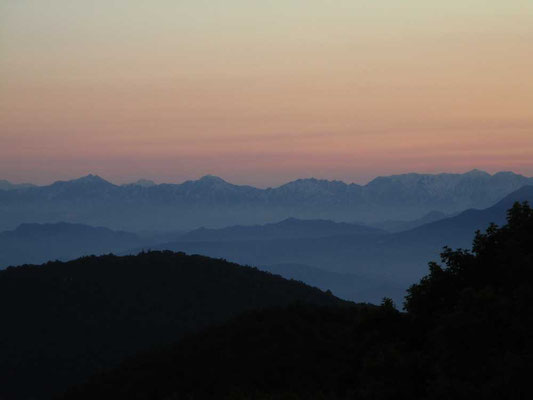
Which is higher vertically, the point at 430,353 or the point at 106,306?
the point at 430,353

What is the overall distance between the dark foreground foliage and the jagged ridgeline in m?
49.5

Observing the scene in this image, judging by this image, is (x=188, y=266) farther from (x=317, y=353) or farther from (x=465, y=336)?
(x=465, y=336)

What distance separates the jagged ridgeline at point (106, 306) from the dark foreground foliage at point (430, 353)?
49514 millimetres

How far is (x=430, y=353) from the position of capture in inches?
1385

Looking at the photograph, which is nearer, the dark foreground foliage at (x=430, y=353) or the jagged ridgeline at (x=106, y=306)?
the dark foreground foliage at (x=430, y=353)

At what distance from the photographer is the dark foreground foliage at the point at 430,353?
31.5 metres

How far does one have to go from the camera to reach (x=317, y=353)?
63500 mm

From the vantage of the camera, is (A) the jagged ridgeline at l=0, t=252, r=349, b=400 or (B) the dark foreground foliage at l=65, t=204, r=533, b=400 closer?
(B) the dark foreground foliage at l=65, t=204, r=533, b=400

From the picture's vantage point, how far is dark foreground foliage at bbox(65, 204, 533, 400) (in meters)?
31.5

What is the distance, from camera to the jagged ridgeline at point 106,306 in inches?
4459

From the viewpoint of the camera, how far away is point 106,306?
136625mm

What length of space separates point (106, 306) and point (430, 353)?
357 ft

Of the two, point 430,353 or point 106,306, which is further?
point 106,306

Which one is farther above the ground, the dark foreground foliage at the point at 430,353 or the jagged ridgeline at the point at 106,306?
the dark foreground foliage at the point at 430,353
